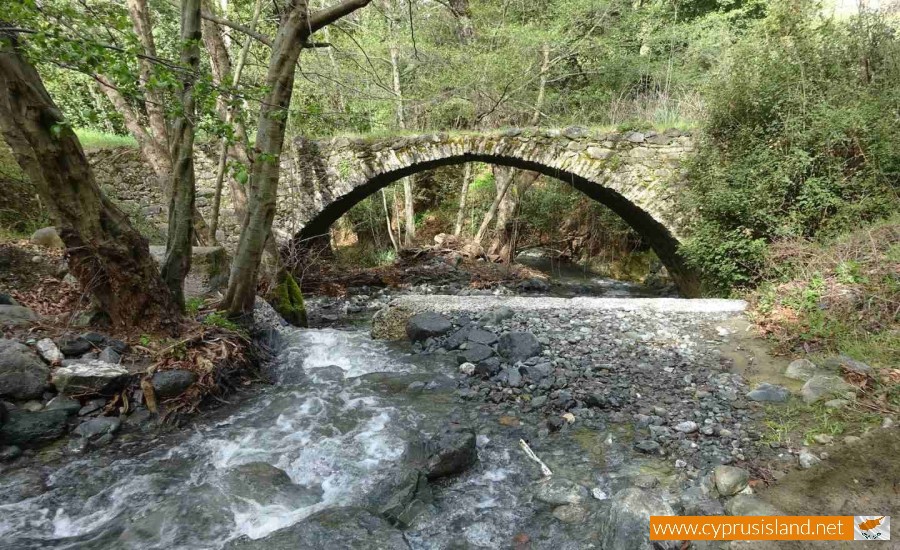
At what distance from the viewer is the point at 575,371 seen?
459 centimetres

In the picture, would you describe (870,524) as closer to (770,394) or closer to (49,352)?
(770,394)

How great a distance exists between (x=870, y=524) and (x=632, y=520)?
3.67 ft

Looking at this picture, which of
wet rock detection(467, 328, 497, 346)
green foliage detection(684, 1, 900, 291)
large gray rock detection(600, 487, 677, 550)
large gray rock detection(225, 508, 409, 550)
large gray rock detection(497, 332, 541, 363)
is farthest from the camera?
green foliage detection(684, 1, 900, 291)

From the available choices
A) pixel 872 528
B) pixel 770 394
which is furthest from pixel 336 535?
pixel 770 394

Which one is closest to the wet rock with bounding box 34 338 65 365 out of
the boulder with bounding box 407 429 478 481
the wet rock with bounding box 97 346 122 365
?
the wet rock with bounding box 97 346 122 365

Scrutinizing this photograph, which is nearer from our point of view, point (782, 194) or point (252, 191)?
point (252, 191)

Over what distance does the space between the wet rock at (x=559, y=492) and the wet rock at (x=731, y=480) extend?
2.63ft

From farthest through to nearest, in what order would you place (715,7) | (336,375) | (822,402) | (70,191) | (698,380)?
1. (715,7)
2. (336,375)
3. (698,380)
4. (70,191)
5. (822,402)

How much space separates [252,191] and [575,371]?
12.7ft

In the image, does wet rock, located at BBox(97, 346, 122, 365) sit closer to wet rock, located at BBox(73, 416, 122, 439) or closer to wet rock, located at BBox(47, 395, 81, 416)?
wet rock, located at BBox(47, 395, 81, 416)

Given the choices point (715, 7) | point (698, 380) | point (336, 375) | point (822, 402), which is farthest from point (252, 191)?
point (715, 7)

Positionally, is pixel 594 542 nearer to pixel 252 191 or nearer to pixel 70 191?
pixel 252 191

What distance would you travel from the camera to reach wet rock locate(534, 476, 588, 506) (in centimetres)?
292

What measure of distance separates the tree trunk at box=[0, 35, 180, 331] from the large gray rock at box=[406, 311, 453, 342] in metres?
2.68
